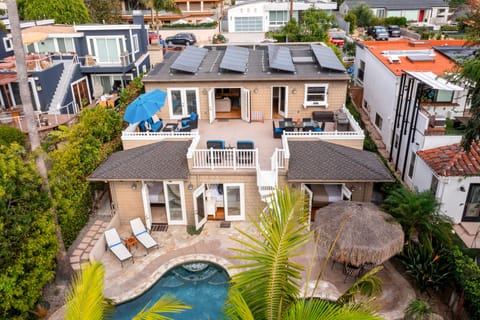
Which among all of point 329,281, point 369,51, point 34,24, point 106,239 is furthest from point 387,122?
point 34,24

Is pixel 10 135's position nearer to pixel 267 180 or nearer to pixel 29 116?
pixel 29 116

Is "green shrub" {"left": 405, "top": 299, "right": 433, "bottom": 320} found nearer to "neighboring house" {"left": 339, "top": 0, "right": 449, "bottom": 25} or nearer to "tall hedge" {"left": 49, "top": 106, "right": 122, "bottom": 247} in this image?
"tall hedge" {"left": 49, "top": 106, "right": 122, "bottom": 247}

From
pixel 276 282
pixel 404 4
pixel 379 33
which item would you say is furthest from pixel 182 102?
pixel 404 4

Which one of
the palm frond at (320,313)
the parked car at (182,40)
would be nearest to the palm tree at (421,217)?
the palm frond at (320,313)

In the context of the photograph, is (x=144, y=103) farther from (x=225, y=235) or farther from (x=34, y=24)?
(x=34, y=24)

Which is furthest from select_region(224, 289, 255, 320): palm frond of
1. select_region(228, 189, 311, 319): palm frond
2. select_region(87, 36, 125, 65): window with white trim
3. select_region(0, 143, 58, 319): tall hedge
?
select_region(87, 36, 125, 65): window with white trim

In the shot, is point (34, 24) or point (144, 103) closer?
point (144, 103)
